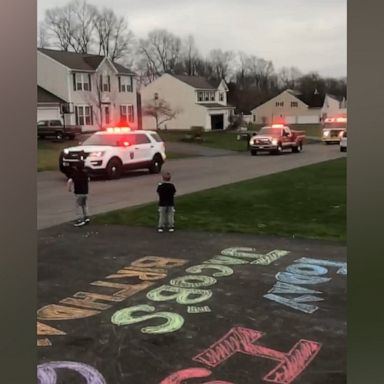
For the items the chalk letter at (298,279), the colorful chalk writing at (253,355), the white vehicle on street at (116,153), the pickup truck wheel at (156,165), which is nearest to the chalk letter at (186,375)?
the colorful chalk writing at (253,355)

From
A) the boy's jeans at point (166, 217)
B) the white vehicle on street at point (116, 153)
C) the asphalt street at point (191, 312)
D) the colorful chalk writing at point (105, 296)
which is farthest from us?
the white vehicle on street at point (116, 153)

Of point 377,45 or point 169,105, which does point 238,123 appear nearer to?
point 169,105

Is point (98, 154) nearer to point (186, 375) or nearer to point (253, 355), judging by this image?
point (253, 355)

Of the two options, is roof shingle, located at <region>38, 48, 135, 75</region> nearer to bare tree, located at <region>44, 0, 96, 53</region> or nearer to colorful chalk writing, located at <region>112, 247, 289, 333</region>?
bare tree, located at <region>44, 0, 96, 53</region>

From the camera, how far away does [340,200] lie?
10203 mm

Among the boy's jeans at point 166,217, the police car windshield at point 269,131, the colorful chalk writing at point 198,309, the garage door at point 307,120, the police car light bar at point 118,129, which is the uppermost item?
the garage door at point 307,120

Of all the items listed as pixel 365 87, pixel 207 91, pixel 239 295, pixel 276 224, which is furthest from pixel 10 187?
pixel 276 224

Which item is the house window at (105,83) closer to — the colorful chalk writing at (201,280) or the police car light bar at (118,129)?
the police car light bar at (118,129)

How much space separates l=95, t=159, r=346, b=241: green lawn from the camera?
27.9 ft

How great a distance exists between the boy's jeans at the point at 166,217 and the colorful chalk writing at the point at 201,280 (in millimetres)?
1388

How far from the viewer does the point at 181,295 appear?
5090 mm

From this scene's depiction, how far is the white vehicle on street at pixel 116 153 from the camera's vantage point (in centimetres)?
906

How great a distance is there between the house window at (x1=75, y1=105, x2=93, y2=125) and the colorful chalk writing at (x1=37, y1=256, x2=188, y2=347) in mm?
2222

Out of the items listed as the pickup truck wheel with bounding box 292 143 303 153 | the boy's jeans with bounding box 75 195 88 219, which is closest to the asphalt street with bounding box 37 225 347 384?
the boy's jeans with bounding box 75 195 88 219
